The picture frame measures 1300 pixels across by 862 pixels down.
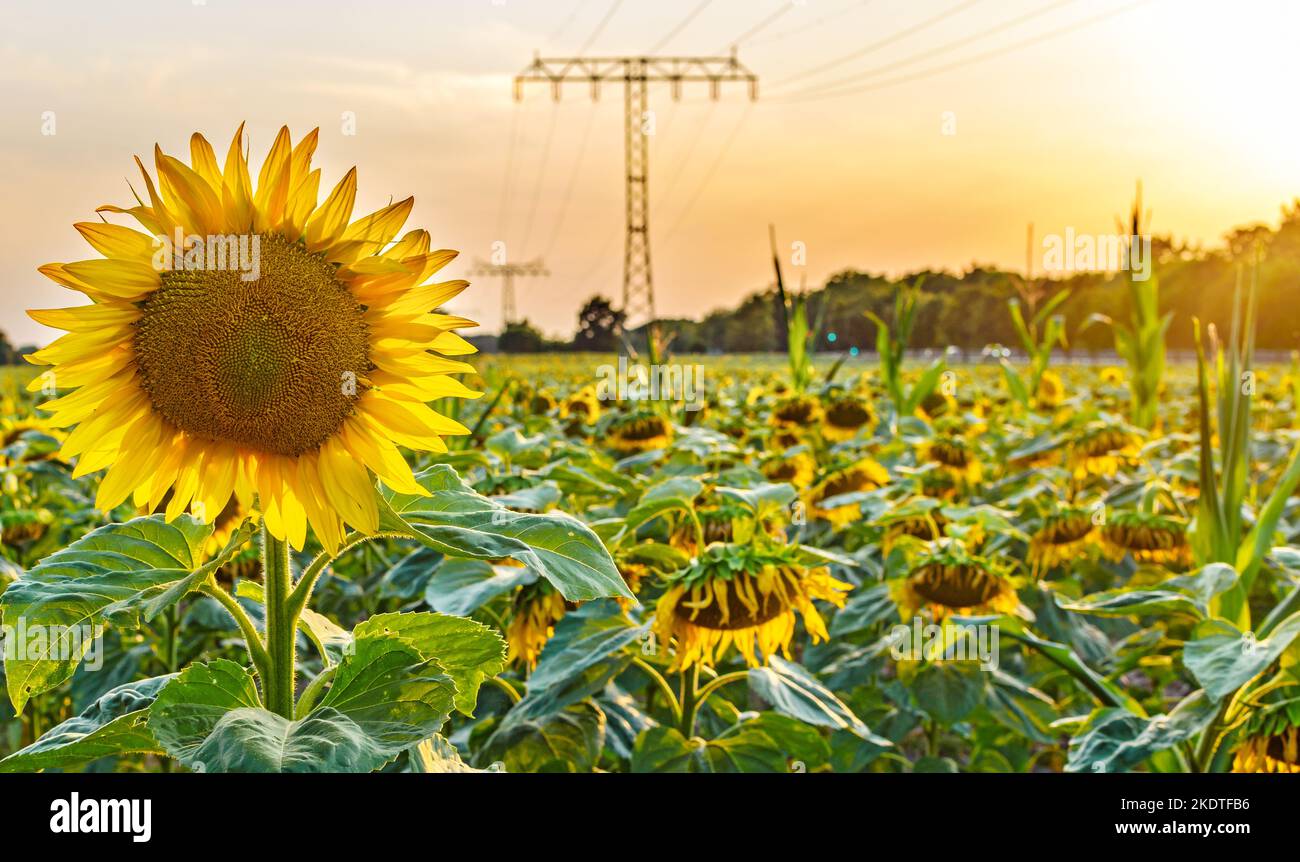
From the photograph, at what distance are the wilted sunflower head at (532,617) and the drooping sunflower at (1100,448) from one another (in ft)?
9.43

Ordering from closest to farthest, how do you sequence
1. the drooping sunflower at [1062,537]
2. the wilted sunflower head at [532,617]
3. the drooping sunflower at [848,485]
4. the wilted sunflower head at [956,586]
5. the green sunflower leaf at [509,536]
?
the green sunflower leaf at [509,536] → the wilted sunflower head at [532,617] → the wilted sunflower head at [956,586] → the drooping sunflower at [1062,537] → the drooping sunflower at [848,485]

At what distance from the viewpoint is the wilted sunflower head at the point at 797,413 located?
4133 millimetres

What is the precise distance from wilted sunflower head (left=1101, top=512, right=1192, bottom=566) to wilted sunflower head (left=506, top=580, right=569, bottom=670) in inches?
66.8

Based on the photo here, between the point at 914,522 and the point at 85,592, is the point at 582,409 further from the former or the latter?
the point at 85,592

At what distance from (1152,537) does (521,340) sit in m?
21.7

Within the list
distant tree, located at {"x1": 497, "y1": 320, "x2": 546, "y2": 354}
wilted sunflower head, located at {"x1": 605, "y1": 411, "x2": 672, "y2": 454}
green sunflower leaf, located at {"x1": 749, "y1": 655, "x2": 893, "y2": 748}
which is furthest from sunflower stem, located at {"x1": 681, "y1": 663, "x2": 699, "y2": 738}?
distant tree, located at {"x1": 497, "y1": 320, "x2": 546, "y2": 354}

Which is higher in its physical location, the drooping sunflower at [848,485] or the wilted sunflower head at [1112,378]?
the wilted sunflower head at [1112,378]

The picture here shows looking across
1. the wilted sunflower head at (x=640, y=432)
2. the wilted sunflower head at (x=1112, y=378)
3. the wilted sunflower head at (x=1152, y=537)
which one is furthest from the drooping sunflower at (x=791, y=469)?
the wilted sunflower head at (x=1112, y=378)

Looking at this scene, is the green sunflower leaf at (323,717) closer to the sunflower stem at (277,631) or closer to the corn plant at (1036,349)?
the sunflower stem at (277,631)

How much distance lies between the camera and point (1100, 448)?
4.02m

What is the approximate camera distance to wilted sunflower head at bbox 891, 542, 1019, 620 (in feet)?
7.22

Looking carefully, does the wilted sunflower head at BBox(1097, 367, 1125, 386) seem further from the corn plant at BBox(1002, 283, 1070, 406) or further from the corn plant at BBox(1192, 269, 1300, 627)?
the corn plant at BBox(1192, 269, 1300, 627)

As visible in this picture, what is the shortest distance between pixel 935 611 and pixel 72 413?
182cm
